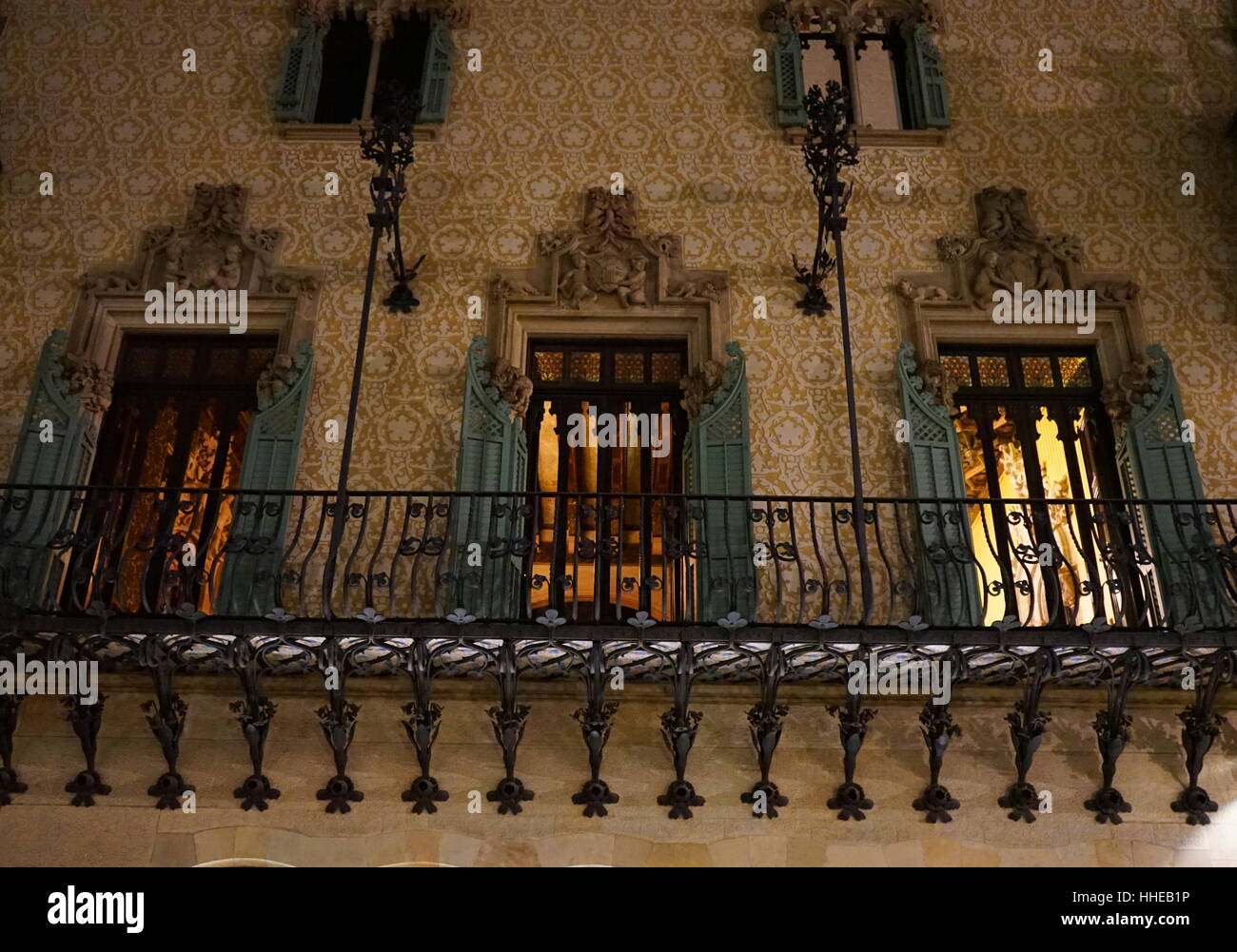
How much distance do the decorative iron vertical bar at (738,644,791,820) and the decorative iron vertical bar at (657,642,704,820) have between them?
1.04 feet

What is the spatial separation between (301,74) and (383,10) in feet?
3.49

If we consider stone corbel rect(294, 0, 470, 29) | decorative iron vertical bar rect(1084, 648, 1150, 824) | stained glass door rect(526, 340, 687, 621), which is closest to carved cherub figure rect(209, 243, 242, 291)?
stained glass door rect(526, 340, 687, 621)

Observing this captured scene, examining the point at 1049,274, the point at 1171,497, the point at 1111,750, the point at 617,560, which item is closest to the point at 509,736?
the point at 617,560

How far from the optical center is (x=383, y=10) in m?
11.1

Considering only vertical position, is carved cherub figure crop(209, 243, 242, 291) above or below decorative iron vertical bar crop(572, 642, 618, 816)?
above

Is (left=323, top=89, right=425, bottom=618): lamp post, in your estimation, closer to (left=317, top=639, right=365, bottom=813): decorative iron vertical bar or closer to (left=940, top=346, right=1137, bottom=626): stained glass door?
(left=317, top=639, right=365, bottom=813): decorative iron vertical bar

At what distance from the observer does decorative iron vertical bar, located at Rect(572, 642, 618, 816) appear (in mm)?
7375

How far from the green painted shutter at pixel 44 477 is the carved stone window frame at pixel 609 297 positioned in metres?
3.02

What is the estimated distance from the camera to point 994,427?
927 centimetres

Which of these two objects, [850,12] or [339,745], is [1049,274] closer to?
[850,12]

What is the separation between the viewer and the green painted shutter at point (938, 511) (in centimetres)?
791

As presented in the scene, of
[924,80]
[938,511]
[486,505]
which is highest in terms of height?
[924,80]

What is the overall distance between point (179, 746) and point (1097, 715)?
553cm
